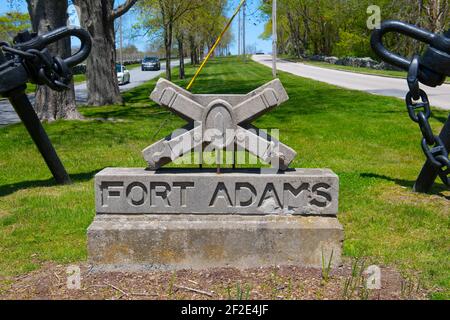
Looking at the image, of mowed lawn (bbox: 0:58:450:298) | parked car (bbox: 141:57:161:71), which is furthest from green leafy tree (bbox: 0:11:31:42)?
mowed lawn (bbox: 0:58:450:298)

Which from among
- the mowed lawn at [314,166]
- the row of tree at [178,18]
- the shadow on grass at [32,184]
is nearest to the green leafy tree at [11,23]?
the row of tree at [178,18]

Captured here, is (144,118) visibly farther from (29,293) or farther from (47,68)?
(29,293)

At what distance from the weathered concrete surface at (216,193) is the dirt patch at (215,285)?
0.57 meters

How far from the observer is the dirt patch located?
→ 412 centimetres

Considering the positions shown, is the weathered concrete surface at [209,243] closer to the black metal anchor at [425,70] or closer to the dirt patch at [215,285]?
the dirt patch at [215,285]

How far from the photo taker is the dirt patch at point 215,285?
4.12m

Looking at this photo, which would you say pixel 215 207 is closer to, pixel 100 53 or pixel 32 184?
pixel 32 184

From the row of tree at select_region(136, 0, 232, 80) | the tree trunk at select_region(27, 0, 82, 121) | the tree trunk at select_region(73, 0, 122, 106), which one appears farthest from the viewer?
the row of tree at select_region(136, 0, 232, 80)

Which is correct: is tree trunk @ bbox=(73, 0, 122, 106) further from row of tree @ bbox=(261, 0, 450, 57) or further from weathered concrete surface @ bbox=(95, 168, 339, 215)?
weathered concrete surface @ bbox=(95, 168, 339, 215)

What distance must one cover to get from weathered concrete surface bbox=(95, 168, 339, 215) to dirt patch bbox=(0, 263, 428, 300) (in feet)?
1.88

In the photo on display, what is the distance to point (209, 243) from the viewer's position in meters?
4.54

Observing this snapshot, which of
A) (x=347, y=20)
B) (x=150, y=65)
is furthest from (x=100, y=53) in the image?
(x=347, y=20)
